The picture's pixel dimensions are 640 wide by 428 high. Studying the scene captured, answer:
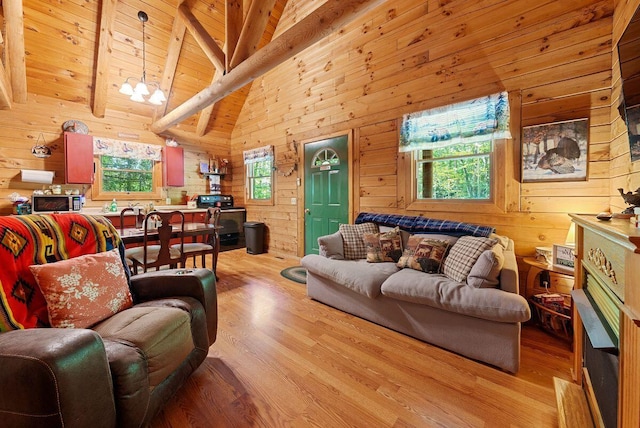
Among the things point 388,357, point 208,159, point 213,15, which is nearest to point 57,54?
point 213,15

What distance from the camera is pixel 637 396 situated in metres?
0.71

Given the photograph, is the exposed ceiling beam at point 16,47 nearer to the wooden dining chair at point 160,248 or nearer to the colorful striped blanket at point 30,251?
the wooden dining chair at point 160,248

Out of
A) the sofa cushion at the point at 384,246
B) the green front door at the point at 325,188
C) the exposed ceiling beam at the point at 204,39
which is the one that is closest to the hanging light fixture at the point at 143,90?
the exposed ceiling beam at the point at 204,39

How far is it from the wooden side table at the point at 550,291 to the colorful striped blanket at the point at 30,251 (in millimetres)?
3349

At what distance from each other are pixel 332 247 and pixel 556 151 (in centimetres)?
231

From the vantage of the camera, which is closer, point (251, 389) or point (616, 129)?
point (251, 389)

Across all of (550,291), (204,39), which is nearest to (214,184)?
(204,39)

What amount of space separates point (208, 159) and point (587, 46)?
6.16 meters

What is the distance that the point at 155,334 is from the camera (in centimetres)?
125

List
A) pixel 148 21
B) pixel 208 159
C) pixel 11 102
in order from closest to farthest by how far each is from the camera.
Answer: pixel 11 102 → pixel 148 21 → pixel 208 159

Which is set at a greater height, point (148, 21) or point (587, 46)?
point (148, 21)

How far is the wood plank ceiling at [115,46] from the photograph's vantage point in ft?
11.0

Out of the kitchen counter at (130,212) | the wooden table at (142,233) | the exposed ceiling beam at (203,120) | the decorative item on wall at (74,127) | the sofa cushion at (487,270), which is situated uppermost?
the exposed ceiling beam at (203,120)

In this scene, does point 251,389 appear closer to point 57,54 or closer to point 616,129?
point 616,129
